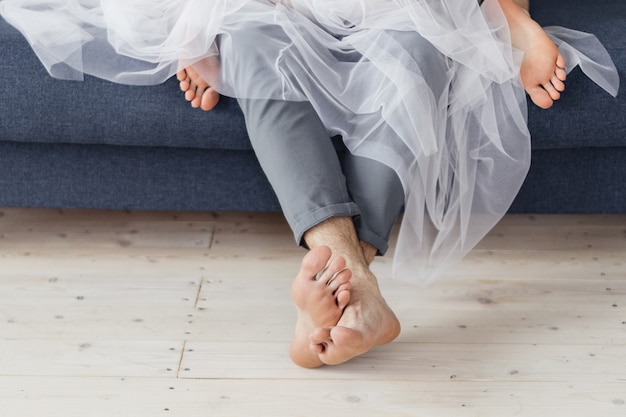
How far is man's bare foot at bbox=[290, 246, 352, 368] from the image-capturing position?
1.28 meters

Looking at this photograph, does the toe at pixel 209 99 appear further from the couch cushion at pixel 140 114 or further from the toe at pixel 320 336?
the toe at pixel 320 336

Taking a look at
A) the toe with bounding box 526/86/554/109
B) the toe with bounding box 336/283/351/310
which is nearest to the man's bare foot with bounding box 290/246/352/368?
the toe with bounding box 336/283/351/310

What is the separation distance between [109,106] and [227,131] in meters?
0.24

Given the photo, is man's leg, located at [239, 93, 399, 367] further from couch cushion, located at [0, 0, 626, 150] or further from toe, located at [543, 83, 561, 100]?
toe, located at [543, 83, 561, 100]

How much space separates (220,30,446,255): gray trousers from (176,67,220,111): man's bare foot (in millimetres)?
69

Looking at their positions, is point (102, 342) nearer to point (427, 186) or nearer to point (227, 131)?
point (227, 131)

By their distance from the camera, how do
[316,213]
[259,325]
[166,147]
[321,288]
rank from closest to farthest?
[321,288] < [316,213] < [259,325] < [166,147]

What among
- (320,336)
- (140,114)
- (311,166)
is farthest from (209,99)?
(320,336)

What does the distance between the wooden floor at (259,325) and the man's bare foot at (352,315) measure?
0.26 ft

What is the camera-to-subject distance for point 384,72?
1.49 m

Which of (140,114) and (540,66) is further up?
(540,66)

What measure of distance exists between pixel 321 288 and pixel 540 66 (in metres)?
0.66

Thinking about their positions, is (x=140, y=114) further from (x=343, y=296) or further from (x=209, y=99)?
(x=343, y=296)

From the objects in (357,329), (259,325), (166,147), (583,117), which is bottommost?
(259,325)
